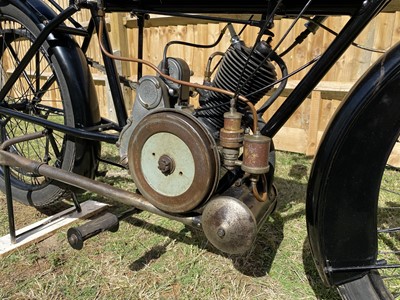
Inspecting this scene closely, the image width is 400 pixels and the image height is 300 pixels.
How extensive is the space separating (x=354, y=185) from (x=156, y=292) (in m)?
0.94

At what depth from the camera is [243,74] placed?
1.26 metres

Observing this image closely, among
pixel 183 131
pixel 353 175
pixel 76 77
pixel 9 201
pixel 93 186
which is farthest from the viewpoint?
pixel 9 201

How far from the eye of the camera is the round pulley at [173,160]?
120cm

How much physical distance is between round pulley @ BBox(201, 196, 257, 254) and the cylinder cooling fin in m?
0.38

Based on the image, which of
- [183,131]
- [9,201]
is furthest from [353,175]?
[9,201]

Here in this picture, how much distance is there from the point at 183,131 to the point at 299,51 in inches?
94.3

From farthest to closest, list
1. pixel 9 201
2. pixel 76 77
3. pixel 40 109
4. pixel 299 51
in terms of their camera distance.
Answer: pixel 299 51
pixel 40 109
pixel 9 201
pixel 76 77

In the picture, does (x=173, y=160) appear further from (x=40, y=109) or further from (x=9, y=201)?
(x=40, y=109)

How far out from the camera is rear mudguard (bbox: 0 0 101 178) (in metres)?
1.66

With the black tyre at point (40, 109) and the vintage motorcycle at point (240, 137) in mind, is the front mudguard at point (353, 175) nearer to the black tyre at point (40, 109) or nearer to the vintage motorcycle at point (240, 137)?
the vintage motorcycle at point (240, 137)

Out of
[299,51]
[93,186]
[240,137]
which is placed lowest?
[93,186]

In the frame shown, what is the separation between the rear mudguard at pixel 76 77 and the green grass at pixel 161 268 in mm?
437

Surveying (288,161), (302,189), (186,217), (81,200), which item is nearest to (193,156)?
(186,217)

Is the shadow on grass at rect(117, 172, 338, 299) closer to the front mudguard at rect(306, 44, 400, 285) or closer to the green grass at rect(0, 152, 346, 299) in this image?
the green grass at rect(0, 152, 346, 299)
